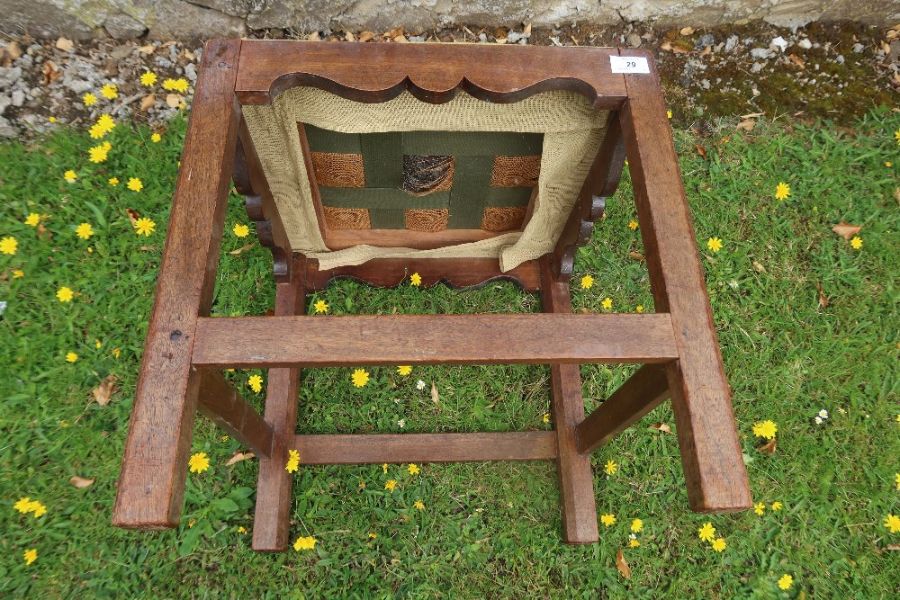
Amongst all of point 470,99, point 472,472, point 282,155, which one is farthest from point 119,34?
point 472,472

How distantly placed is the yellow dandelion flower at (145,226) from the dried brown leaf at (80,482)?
1016 millimetres

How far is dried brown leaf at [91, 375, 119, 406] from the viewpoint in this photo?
2.26 m

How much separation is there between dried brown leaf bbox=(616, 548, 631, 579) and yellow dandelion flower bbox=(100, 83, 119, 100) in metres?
2.98

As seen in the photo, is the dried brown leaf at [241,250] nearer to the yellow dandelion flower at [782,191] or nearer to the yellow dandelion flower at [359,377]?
the yellow dandelion flower at [359,377]

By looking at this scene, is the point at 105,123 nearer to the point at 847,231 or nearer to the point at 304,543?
Answer: the point at 304,543

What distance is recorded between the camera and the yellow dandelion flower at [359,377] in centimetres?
230

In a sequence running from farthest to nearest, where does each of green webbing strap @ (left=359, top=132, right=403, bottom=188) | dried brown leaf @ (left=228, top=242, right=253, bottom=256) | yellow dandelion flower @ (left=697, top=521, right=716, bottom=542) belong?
dried brown leaf @ (left=228, top=242, right=253, bottom=256) → yellow dandelion flower @ (left=697, top=521, right=716, bottom=542) → green webbing strap @ (left=359, top=132, right=403, bottom=188)

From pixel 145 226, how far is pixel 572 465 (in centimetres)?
202

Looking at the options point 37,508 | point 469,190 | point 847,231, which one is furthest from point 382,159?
point 847,231

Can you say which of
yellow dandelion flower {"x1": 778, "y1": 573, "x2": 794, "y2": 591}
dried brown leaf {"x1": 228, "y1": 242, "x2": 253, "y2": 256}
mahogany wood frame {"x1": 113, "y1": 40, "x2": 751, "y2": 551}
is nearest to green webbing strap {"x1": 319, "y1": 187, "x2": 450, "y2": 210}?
mahogany wood frame {"x1": 113, "y1": 40, "x2": 751, "y2": 551}

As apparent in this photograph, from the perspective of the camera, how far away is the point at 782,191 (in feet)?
9.09

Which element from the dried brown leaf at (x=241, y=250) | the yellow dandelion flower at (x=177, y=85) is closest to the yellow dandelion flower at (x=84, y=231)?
the dried brown leaf at (x=241, y=250)

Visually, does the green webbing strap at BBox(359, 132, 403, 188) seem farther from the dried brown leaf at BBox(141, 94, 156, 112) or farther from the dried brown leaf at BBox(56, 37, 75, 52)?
the dried brown leaf at BBox(56, 37, 75, 52)

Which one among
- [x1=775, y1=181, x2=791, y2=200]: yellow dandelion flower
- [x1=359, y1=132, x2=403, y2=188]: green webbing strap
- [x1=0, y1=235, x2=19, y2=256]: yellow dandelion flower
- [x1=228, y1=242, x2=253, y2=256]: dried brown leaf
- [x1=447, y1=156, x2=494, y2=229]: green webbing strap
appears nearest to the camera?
[x1=359, y1=132, x2=403, y2=188]: green webbing strap
